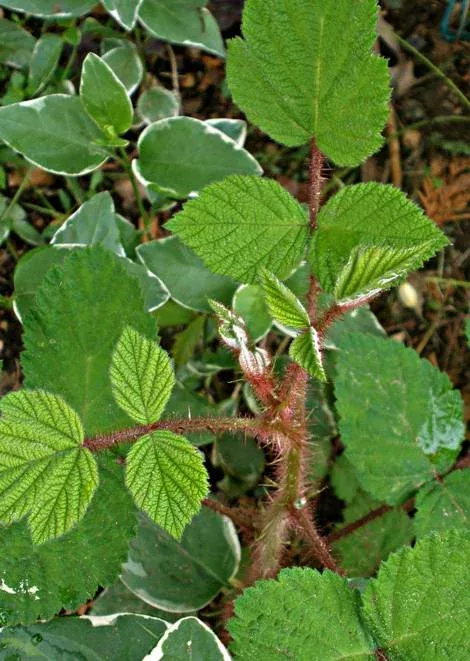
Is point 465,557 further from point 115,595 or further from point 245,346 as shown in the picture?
point 115,595

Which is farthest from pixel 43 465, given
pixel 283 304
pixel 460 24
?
pixel 460 24

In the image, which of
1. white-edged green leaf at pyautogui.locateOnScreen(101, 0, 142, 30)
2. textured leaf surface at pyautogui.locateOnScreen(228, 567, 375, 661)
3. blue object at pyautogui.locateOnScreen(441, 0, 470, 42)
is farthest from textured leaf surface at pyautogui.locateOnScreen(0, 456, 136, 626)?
blue object at pyautogui.locateOnScreen(441, 0, 470, 42)

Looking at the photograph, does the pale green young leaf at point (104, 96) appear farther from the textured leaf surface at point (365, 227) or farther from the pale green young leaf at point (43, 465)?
the pale green young leaf at point (43, 465)

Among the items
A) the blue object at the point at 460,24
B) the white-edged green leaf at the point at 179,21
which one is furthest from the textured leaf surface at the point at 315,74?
the blue object at the point at 460,24

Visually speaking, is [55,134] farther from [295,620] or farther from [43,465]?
[295,620]

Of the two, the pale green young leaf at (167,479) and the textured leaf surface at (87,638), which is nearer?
the pale green young leaf at (167,479)

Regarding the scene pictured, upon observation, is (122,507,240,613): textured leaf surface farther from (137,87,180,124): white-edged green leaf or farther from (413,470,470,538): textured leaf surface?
(137,87,180,124): white-edged green leaf
